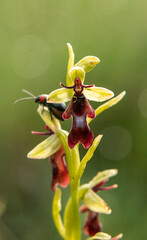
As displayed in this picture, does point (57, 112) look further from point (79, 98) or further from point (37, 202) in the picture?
point (37, 202)

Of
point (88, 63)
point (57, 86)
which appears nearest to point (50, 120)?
point (88, 63)

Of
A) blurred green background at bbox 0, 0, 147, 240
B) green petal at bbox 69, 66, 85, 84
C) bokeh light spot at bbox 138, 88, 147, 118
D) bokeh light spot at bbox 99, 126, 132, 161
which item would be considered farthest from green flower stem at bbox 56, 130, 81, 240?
bokeh light spot at bbox 138, 88, 147, 118

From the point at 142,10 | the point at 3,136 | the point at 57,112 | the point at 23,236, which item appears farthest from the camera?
the point at 142,10

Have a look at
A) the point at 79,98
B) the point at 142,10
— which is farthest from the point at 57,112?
the point at 142,10

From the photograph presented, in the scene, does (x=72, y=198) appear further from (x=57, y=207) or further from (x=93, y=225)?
(x=93, y=225)

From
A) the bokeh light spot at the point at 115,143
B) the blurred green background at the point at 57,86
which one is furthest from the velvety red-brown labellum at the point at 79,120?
the bokeh light spot at the point at 115,143

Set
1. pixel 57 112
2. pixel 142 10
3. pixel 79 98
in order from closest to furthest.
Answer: pixel 79 98
pixel 57 112
pixel 142 10

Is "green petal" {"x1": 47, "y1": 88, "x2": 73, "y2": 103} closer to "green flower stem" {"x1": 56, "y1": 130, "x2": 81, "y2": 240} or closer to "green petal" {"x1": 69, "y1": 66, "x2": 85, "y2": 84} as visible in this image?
"green petal" {"x1": 69, "y1": 66, "x2": 85, "y2": 84}
